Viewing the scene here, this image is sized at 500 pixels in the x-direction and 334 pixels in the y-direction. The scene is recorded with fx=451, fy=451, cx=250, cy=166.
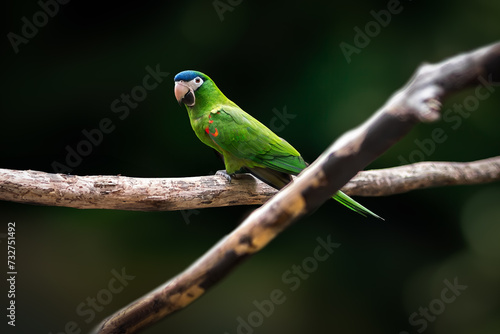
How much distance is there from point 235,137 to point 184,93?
0.32 meters

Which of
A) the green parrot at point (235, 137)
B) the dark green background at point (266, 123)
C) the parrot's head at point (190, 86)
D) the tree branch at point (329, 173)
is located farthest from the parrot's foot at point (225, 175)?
the tree branch at point (329, 173)

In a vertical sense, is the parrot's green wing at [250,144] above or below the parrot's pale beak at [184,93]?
below

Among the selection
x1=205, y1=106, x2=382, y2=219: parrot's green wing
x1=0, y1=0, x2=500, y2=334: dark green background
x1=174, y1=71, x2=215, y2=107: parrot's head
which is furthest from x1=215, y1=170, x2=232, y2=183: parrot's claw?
x1=0, y1=0, x2=500, y2=334: dark green background

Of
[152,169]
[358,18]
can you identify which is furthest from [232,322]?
[358,18]

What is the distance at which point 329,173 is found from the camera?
3.33 feet

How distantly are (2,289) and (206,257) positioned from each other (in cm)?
186

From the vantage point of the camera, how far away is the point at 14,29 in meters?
2.64

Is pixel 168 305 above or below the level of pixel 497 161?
above

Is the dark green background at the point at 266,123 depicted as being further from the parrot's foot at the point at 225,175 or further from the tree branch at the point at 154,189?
the parrot's foot at the point at 225,175

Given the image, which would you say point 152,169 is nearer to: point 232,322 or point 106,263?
point 106,263

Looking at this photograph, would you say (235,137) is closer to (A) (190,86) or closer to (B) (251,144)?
(B) (251,144)

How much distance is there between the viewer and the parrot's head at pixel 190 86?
6.82ft

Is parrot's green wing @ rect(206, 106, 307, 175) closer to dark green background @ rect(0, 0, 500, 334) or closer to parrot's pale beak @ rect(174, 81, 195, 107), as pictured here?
parrot's pale beak @ rect(174, 81, 195, 107)

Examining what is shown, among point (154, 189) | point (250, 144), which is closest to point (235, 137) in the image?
point (250, 144)
